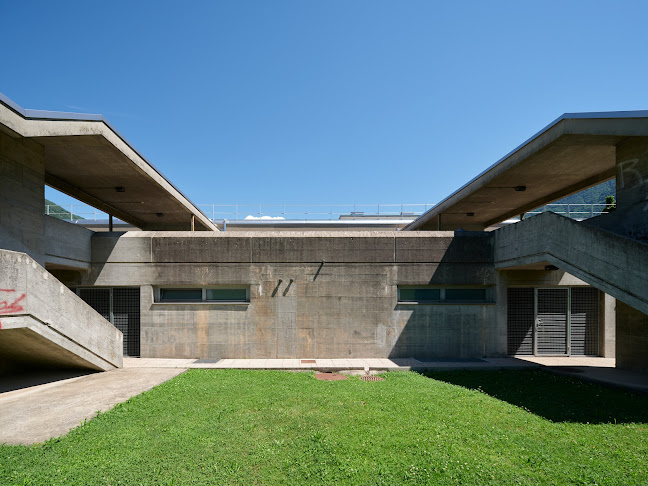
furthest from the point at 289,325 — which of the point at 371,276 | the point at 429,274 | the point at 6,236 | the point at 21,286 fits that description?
the point at 6,236

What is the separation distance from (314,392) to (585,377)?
26.2 feet

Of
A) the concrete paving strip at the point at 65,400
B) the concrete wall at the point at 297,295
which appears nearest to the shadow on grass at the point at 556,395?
the concrete wall at the point at 297,295

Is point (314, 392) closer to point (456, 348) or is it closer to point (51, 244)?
point (456, 348)

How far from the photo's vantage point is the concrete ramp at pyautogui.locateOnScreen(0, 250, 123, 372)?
7.93m

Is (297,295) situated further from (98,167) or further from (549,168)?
(549,168)

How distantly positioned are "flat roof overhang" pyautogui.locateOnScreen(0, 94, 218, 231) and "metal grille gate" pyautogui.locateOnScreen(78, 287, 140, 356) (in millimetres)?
4421

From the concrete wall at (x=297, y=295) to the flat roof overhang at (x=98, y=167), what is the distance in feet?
8.42

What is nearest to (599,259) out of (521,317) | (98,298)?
(521,317)

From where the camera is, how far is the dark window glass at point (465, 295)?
42.3 ft

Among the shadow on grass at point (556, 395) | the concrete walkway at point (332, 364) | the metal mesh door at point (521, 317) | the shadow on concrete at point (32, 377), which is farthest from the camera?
the metal mesh door at point (521, 317)

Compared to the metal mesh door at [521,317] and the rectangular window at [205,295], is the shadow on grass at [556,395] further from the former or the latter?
the rectangular window at [205,295]

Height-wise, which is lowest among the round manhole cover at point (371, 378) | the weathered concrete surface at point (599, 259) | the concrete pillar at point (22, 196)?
the round manhole cover at point (371, 378)

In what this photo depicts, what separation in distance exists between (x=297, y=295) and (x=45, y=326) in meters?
7.27

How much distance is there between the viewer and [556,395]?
27.4ft
